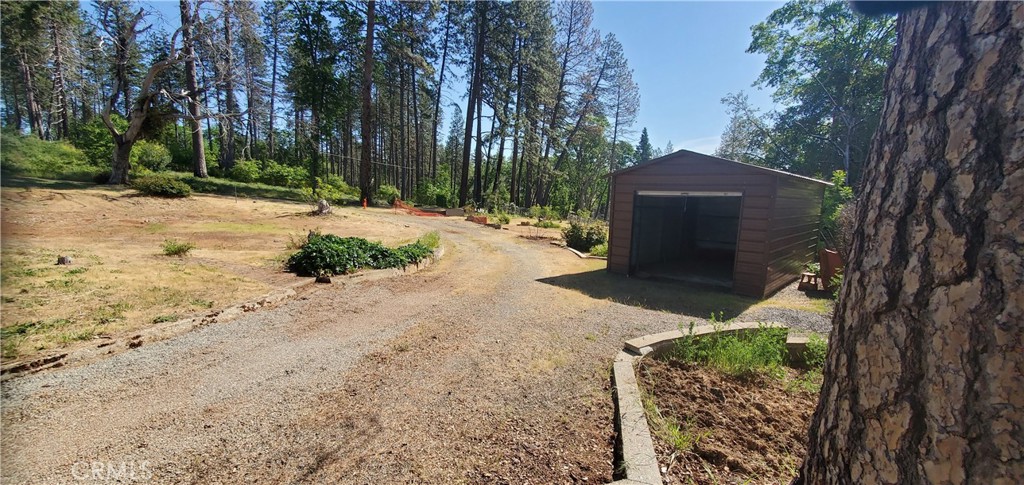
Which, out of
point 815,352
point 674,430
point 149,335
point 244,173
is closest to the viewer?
point 674,430

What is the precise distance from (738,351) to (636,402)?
1377 millimetres

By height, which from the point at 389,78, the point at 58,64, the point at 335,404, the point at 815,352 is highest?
the point at 389,78

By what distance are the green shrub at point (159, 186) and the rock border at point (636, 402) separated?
592 inches

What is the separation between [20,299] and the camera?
3.90 meters

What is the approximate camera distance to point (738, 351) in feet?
10.9

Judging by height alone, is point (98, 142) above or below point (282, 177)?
above

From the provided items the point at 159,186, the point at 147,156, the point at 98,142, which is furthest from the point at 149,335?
the point at 98,142

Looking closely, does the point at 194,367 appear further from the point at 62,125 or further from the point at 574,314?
the point at 62,125

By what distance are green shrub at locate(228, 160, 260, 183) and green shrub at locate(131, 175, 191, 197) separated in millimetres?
10851

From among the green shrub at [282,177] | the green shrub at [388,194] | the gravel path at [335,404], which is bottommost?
the gravel path at [335,404]

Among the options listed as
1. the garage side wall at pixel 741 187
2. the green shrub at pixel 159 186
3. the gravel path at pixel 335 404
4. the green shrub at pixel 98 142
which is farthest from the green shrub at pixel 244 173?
the garage side wall at pixel 741 187

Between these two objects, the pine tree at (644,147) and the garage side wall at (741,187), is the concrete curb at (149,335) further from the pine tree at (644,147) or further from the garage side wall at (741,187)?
the pine tree at (644,147)

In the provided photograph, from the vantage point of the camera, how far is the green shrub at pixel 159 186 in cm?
1170

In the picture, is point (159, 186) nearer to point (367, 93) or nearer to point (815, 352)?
point (367, 93)
